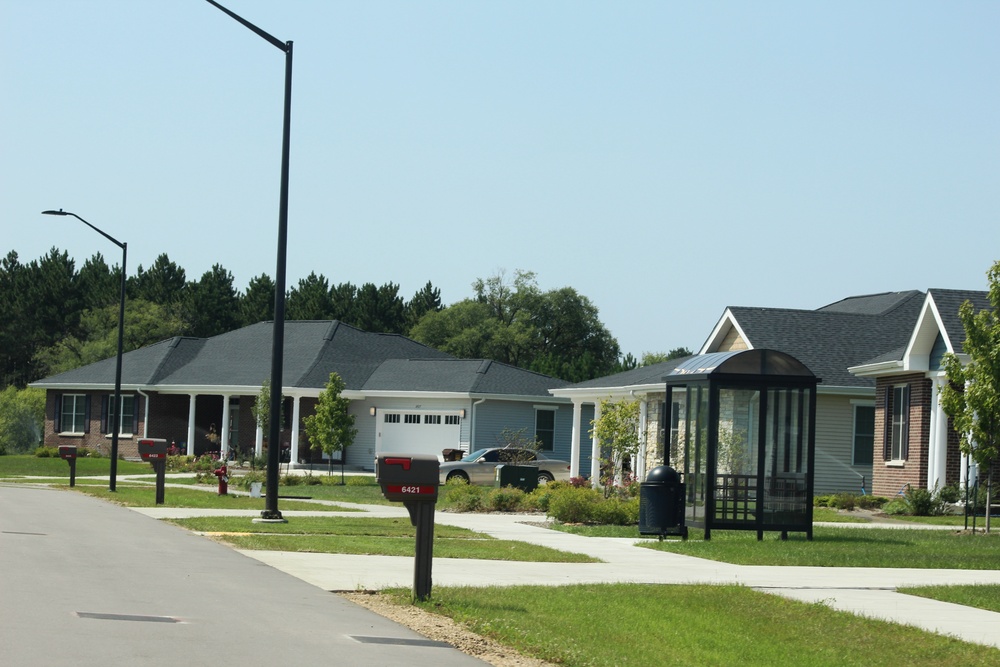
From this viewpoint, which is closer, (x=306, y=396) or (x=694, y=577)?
(x=694, y=577)

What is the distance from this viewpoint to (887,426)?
34188 mm

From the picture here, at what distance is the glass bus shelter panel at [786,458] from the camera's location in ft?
68.5

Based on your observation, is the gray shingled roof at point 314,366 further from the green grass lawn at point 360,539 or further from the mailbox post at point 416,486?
the mailbox post at point 416,486

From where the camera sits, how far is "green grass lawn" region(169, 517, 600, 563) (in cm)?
1770

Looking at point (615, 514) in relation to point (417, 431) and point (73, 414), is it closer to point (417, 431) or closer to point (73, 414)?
point (417, 431)

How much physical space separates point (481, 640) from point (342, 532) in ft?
36.5

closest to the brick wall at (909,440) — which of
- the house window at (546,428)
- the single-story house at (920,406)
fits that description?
the single-story house at (920,406)

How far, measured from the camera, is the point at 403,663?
29.6ft

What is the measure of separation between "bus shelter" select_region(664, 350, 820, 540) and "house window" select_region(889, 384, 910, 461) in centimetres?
1323

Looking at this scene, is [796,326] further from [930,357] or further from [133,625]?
[133,625]

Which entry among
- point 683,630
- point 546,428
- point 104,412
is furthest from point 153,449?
point 104,412

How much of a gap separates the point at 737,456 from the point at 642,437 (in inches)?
658

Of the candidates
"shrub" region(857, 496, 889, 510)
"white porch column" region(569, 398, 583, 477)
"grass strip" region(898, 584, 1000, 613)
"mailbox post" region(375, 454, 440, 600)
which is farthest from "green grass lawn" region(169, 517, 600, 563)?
"white porch column" region(569, 398, 583, 477)

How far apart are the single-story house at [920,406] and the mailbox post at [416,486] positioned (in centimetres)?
2084
